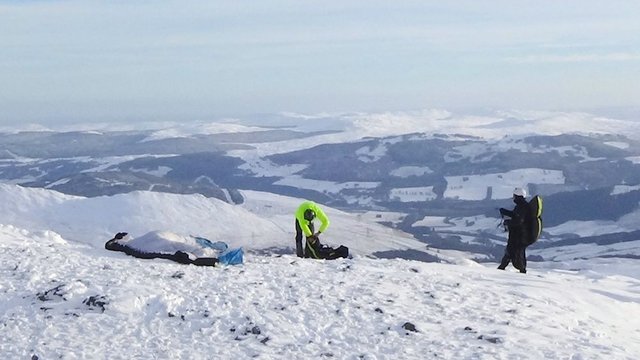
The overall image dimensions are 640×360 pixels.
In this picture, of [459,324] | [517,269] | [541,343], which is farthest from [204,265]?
[517,269]

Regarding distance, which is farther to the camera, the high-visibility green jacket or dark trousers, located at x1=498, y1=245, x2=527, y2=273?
the high-visibility green jacket

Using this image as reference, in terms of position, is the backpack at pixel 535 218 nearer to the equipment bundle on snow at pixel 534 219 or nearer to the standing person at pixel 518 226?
the equipment bundle on snow at pixel 534 219

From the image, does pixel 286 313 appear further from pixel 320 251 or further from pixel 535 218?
pixel 535 218

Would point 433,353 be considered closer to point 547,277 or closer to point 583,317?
point 583,317

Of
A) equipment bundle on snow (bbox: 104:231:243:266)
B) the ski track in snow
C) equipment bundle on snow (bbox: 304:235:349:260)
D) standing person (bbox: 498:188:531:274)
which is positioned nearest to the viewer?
the ski track in snow

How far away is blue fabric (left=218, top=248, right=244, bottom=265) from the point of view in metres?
21.4


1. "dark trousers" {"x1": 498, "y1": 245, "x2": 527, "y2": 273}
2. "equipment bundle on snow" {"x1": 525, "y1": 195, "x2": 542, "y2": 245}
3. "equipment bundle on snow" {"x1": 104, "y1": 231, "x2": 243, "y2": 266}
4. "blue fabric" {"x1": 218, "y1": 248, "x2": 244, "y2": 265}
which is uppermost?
"equipment bundle on snow" {"x1": 525, "y1": 195, "x2": 542, "y2": 245}

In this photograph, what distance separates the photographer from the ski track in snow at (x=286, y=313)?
14.4m

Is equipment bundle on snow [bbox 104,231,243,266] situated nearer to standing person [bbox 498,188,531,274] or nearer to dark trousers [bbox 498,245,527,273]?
standing person [bbox 498,188,531,274]

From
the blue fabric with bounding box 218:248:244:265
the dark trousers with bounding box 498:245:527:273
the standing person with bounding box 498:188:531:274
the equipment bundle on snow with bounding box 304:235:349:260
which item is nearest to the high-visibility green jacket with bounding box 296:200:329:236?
the equipment bundle on snow with bounding box 304:235:349:260

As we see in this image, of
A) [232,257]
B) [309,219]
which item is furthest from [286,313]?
[309,219]

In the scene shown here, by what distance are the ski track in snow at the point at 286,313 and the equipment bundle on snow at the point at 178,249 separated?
0.59 metres

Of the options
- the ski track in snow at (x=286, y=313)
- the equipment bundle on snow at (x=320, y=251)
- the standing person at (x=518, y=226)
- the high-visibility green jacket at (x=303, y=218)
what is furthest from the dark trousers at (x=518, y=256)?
the high-visibility green jacket at (x=303, y=218)

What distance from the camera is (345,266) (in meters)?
21.9
